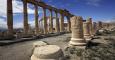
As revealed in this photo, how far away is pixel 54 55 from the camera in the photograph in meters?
4.60

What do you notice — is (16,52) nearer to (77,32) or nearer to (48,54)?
(77,32)

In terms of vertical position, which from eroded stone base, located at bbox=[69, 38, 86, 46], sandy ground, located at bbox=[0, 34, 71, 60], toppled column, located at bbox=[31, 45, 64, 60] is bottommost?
sandy ground, located at bbox=[0, 34, 71, 60]

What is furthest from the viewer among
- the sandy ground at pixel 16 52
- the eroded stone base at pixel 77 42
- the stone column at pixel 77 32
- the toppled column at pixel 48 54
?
the stone column at pixel 77 32

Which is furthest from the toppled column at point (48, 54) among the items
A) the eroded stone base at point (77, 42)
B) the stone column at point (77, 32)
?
the stone column at point (77, 32)

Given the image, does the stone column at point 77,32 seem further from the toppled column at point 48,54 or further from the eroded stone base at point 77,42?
the toppled column at point 48,54

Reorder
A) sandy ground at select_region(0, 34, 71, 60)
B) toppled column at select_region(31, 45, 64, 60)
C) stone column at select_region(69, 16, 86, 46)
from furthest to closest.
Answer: stone column at select_region(69, 16, 86, 46), sandy ground at select_region(0, 34, 71, 60), toppled column at select_region(31, 45, 64, 60)

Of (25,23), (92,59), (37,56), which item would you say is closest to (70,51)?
(92,59)

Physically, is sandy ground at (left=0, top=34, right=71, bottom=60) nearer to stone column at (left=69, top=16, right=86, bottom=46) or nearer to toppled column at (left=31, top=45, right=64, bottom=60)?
A: stone column at (left=69, top=16, right=86, bottom=46)

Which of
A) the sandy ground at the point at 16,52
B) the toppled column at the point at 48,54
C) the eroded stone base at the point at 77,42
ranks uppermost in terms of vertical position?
the toppled column at the point at 48,54

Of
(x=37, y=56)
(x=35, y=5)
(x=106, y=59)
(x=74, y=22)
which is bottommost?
(x=106, y=59)

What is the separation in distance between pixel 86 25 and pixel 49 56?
15528 mm

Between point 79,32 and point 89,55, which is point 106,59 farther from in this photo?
point 79,32

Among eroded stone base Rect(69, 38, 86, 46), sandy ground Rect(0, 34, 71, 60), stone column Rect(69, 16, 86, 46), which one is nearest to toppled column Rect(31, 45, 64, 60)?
sandy ground Rect(0, 34, 71, 60)

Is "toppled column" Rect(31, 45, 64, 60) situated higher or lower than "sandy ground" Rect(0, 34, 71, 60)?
higher
